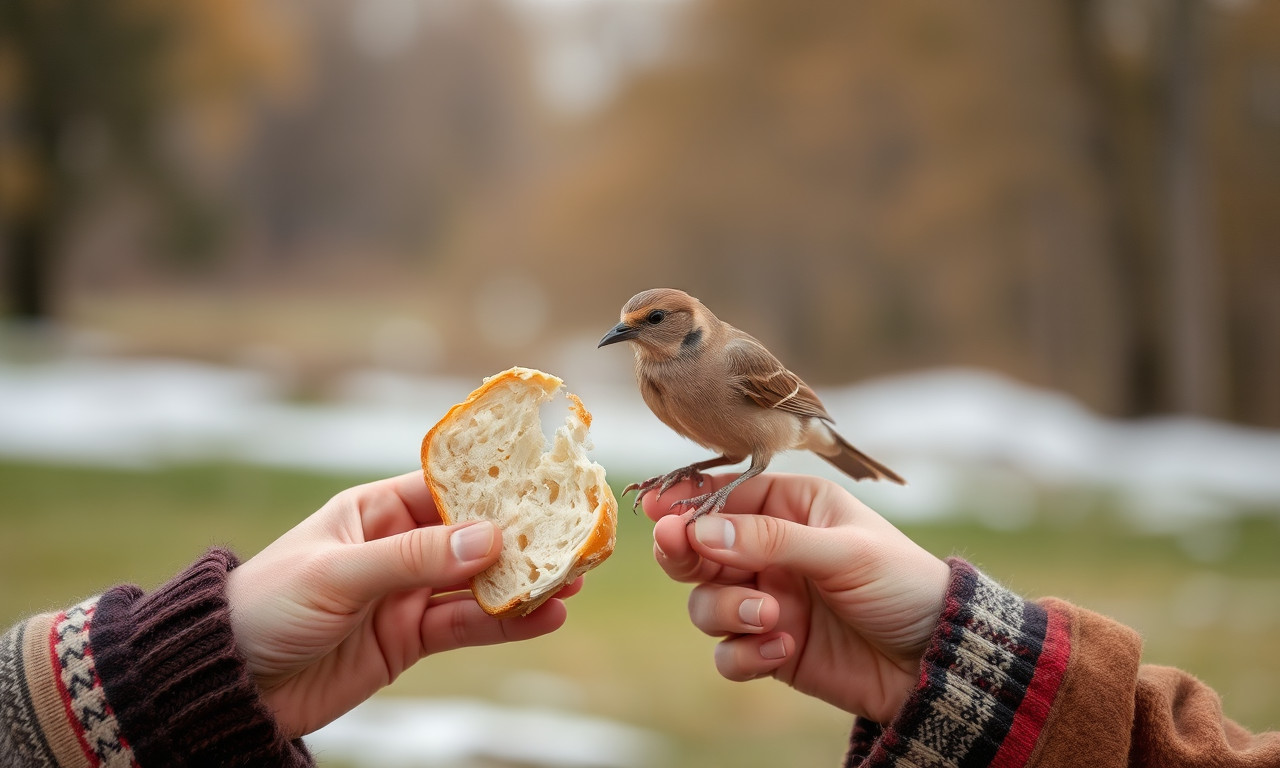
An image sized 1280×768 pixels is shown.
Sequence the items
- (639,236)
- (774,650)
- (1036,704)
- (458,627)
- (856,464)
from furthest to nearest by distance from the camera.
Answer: (639,236) < (856,464) < (458,627) < (774,650) < (1036,704)

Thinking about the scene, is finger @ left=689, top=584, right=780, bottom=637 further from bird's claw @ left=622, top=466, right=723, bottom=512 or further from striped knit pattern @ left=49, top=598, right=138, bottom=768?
striped knit pattern @ left=49, top=598, right=138, bottom=768

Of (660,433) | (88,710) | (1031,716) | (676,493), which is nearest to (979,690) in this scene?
(1031,716)

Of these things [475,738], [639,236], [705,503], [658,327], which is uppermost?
[639,236]

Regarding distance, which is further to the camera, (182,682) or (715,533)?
(715,533)

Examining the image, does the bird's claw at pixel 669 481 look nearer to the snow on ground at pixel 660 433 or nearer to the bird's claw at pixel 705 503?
the bird's claw at pixel 705 503

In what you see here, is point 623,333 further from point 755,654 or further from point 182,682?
point 182,682

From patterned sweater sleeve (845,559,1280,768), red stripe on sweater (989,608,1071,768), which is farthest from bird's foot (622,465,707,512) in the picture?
red stripe on sweater (989,608,1071,768)

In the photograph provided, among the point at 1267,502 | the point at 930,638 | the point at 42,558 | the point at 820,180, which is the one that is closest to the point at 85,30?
the point at 42,558
